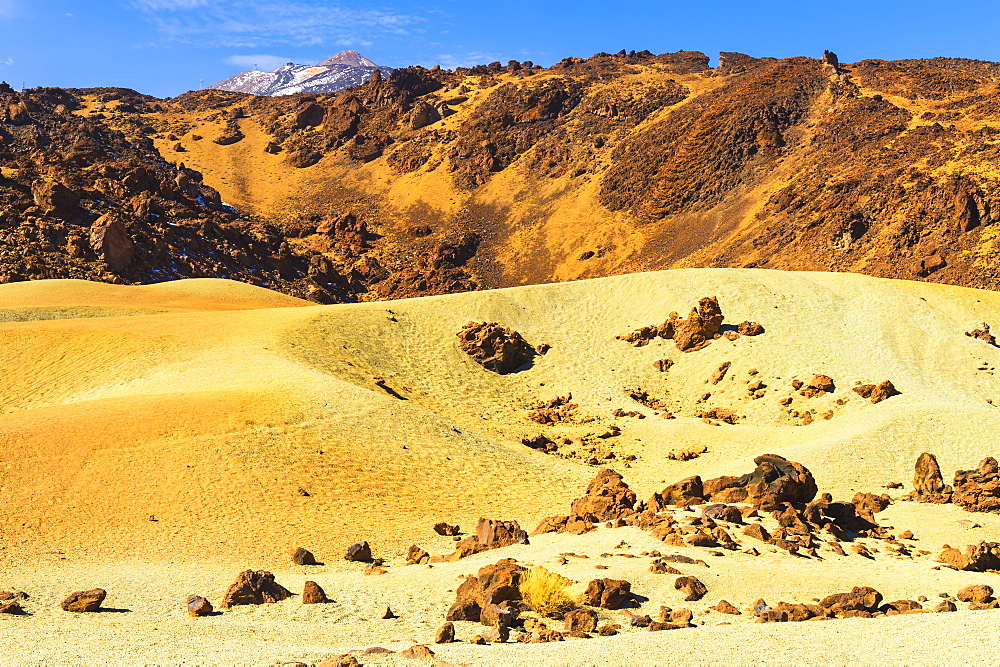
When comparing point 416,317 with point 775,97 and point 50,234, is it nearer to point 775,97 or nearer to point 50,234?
point 50,234

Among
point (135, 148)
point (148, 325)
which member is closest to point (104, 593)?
point (148, 325)

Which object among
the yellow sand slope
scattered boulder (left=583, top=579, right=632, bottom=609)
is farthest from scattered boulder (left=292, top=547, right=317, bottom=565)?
scattered boulder (left=583, top=579, right=632, bottom=609)

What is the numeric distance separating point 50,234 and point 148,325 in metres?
28.1

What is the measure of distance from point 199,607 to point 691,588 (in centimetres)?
637

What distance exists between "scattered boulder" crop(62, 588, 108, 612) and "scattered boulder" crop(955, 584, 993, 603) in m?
11.3

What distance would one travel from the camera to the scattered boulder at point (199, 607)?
10.2 meters

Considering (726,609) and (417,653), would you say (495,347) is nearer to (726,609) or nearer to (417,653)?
(726,609)

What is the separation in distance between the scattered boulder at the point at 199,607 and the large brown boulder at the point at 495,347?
20.0 metres

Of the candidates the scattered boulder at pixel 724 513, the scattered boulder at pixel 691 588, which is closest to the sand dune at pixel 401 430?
the scattered boulder at pixel 691 588

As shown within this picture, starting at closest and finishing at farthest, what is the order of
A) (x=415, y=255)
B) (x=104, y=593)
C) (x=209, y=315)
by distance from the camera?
(x=104, y=593)
(x=209, y=315)
(x=415, y=255)

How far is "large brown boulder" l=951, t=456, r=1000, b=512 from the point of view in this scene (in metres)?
17.1

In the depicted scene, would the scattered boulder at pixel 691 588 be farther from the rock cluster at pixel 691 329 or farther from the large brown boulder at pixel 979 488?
the rock cluster at pixel 691 329

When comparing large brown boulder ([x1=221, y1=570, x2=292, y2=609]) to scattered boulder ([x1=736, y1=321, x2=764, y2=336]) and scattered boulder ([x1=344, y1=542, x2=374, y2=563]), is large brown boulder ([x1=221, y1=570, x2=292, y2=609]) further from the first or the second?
scattered boulder ([x1=736, y1=321, x2=764, y2=336])

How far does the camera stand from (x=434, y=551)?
15.0m
